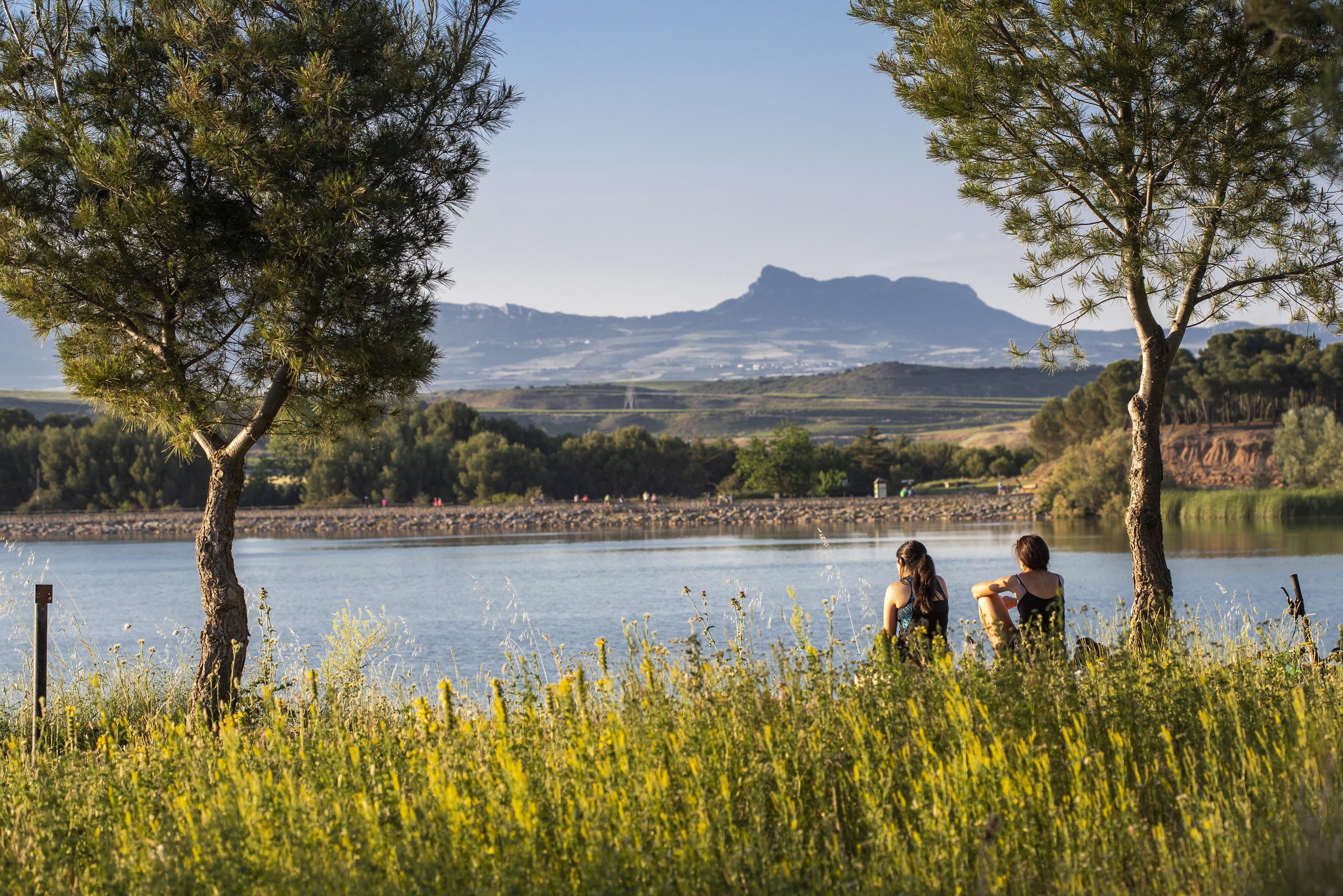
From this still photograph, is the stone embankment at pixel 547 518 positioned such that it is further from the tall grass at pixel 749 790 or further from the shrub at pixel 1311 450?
the tall grass at pixel 749 790

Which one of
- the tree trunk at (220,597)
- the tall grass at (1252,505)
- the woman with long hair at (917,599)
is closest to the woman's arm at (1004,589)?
the woman with long hair at (917,599)

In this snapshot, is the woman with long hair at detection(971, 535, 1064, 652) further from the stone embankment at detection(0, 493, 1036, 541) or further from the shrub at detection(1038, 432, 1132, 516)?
the stone embankment at detection(0, 493, 1036, 541)

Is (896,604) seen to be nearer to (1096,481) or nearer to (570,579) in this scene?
(570,579)

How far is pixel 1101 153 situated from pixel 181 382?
19.7ft

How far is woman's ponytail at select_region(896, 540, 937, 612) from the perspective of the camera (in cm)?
686

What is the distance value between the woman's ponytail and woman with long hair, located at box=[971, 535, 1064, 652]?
0.26 meters

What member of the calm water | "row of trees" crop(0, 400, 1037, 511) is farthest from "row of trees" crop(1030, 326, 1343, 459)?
the calm water

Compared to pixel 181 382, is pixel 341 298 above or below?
above

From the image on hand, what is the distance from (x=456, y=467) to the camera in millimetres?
76938

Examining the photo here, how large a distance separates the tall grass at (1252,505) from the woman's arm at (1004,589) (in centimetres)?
3969

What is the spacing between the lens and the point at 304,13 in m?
6.89

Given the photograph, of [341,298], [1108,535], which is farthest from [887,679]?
[1108,535]

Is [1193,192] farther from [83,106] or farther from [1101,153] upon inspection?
[83,106]

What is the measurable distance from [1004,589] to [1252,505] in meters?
44.8
